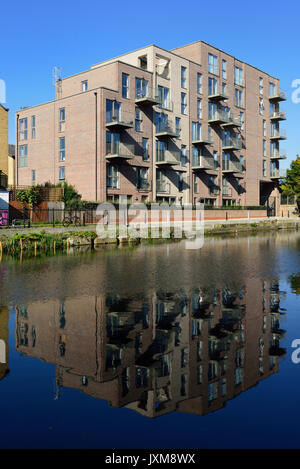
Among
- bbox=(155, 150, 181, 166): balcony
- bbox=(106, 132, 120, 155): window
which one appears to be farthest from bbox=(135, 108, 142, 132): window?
bbox=(106, 132, 120, 155): window

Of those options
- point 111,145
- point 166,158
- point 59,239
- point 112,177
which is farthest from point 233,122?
point 59,239

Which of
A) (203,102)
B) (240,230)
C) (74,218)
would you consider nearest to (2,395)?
(74,218)

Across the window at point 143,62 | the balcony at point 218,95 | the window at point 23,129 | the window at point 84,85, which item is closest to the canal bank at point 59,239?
the window at point 84,85

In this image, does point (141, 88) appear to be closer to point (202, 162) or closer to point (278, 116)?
point (202, 162)

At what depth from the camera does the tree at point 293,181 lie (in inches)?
2393

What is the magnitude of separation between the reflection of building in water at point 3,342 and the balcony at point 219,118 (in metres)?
43.6

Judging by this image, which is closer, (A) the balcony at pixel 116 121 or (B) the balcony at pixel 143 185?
(A) the balcony at pixel 116 121

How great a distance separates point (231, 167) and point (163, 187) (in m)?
13.0

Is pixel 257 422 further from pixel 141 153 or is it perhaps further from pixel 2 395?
pixel 141 153

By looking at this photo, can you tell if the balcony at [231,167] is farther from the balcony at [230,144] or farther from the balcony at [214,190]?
the balcony at [214,190]

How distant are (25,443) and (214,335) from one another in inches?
154

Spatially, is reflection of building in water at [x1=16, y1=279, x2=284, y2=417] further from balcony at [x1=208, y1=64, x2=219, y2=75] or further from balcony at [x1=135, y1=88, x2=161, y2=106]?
balcony at [x1=208, y1=64, x2=219, y2=75]

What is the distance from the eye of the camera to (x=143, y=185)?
41.1 meters

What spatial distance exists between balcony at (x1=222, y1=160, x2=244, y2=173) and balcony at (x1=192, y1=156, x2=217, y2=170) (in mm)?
3456
